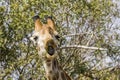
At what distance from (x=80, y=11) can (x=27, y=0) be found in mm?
2298

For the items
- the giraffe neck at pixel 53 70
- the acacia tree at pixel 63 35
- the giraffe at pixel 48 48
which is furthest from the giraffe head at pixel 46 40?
the acacia tree at pixel 63 35

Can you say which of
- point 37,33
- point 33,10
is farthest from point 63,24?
point 37,33

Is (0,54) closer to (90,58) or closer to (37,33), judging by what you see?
(90,58)

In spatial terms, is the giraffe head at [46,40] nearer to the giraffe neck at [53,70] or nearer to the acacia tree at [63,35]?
the giraffe neck at [53,70]

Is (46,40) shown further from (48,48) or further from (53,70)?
(53,70)

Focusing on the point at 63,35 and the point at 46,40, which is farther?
the point at 63,35

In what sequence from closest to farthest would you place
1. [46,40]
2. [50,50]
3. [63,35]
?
[50,50] → [46,40] → [63,35]

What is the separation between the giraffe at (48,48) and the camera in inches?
213

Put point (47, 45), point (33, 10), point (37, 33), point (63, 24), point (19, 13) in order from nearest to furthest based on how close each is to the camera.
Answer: point (47, 45)
point (37, 33)
point (19, 13)
point (33, 10)
point (63, 24)

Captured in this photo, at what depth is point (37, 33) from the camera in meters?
5.87

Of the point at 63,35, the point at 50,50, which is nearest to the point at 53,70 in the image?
the point at 50,50

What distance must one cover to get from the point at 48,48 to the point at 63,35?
7240 millimetres

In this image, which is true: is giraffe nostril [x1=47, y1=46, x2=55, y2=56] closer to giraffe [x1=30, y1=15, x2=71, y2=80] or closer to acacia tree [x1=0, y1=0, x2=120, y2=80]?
giraffe [x1=30, y1=15, x2=71, y2=80]

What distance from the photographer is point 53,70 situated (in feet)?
18.9
